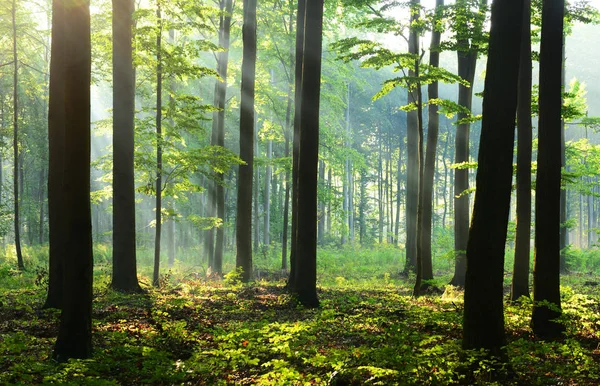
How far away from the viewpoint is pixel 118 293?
10.4m

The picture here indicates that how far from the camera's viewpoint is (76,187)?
210 inches

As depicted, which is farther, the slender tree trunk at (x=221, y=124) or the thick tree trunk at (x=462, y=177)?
the slender tree trunk at (x=221, y=124)

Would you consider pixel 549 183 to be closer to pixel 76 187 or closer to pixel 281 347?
pixel 281 347

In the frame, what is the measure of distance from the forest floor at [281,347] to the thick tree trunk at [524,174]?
1359 millimetres

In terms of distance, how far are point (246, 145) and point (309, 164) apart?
502 centimetres

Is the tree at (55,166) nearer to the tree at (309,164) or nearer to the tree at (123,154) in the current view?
the tree at (123,154)

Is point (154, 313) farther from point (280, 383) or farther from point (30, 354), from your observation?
point (280, 383)


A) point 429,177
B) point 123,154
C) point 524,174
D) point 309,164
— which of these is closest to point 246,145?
point 123,154

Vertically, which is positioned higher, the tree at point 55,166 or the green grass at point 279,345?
the tree at point 55,166

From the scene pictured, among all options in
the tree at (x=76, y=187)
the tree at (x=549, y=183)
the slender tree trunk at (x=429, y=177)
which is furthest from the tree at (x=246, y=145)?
the tree at (x=549, y=183)

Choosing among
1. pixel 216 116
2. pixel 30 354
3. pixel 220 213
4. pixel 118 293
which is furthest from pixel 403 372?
pixel 216 116

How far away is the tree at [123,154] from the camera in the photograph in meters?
10.9

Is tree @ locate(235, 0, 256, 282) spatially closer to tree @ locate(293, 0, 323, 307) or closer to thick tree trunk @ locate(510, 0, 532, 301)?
tree @ locate(293, 0, 323, 307)

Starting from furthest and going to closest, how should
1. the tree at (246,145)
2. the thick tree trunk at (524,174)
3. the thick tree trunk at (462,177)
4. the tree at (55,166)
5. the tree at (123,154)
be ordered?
the tree at (246,145) → the thick tree trunk at (462,177) → the tree at (123,154) → the thick tree trunk at (524,174) → the tree at (55,166)
